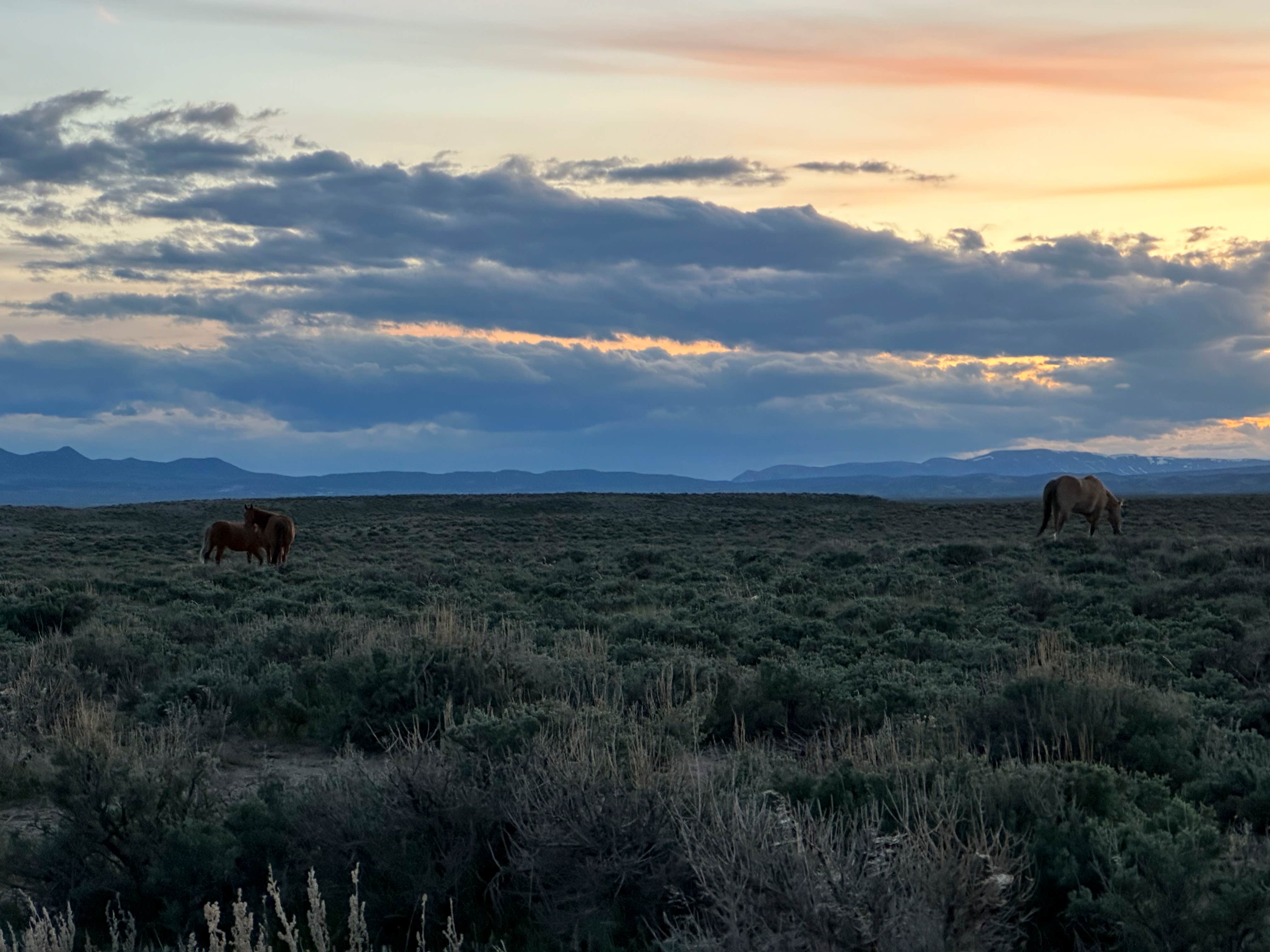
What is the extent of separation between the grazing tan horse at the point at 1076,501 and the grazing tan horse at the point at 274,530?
737 inches

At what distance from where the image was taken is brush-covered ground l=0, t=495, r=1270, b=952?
3.95m

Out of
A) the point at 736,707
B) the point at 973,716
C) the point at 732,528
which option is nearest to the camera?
the point at 973,716

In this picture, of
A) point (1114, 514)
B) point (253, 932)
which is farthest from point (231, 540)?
point (1114, 514)

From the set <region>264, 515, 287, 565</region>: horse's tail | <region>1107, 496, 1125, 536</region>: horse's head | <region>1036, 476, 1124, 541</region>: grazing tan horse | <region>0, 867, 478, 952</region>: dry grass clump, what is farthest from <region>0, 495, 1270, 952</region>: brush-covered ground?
<region>1107, 496, 1125, 536</region>: horse's head

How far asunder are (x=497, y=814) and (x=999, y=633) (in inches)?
367

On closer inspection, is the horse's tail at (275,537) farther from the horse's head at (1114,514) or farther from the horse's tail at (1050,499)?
the horse's head at (1114,514)

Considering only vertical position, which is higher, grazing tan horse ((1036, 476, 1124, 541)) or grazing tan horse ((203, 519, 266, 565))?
grazing tan horse ((1036, 476, 1124, 541))

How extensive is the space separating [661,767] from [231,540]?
72.4 ft

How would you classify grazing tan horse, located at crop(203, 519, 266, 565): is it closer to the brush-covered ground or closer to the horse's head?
the brush-covered ground

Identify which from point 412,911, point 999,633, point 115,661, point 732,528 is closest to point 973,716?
point 412,911

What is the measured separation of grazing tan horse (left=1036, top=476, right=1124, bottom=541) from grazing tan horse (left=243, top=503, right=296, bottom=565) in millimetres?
18716

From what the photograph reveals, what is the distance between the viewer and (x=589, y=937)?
14.7ft

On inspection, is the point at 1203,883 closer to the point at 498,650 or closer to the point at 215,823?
the point at 215,823

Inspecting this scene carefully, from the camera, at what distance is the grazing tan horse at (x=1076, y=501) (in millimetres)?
27547
